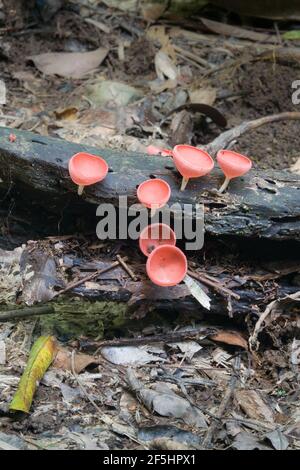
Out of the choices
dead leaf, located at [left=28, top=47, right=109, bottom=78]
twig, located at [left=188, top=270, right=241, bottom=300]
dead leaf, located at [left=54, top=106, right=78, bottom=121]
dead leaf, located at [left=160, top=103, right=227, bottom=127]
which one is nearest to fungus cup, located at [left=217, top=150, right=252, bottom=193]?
twig, located at [left=188, top=270, right=241, bottom=300]

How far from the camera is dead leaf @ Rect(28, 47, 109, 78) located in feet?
16.0

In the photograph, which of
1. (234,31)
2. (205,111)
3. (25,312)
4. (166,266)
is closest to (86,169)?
(166,266)

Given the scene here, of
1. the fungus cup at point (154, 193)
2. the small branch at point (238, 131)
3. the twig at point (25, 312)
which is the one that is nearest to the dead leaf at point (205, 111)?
the small branch at point (238, 131)

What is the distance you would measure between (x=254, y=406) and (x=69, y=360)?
3.01 feet

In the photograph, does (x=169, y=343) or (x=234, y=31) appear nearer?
(x=169, y=343)

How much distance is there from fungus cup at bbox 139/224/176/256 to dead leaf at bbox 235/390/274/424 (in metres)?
0.81

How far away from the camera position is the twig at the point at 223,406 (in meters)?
2.46

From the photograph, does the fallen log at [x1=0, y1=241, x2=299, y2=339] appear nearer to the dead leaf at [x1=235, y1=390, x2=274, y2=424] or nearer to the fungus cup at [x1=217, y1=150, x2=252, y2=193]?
the dead leaf at [x1=235, y1=390, x2=274, y2=424]

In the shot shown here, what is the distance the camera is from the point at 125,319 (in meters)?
3.15

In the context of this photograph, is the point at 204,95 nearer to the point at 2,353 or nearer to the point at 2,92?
the point at 2,92

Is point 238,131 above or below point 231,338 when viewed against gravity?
above

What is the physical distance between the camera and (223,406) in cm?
271

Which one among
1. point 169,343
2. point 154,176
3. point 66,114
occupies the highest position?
point 66,114

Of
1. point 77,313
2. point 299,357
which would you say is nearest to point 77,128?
point 77,313
